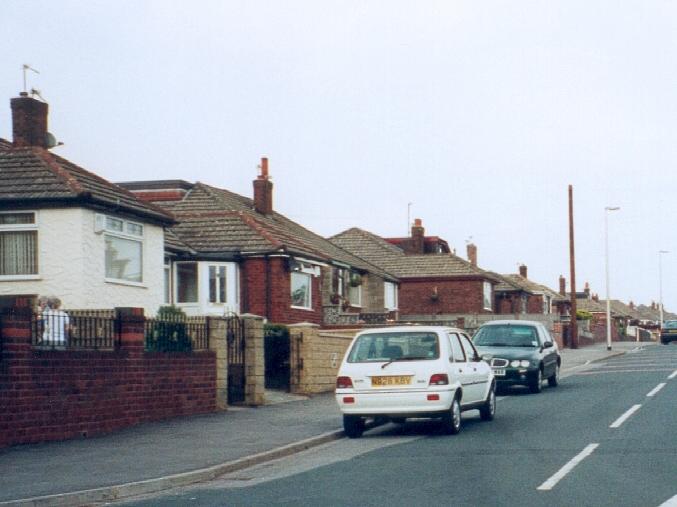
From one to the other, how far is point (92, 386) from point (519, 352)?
1091 cm

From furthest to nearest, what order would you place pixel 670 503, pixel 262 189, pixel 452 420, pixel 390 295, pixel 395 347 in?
pixel 390 295
pixel 262 189
pixel 395 347
pixel 452 420
pixel 670 503

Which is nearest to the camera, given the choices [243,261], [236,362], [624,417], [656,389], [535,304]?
[624,417]

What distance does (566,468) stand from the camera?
1208 cm

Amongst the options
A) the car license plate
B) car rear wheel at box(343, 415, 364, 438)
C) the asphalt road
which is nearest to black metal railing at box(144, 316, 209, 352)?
the asphalt road

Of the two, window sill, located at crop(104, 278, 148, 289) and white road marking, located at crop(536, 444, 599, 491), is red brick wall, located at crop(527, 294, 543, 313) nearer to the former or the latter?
window sill, located at crop(104, 278, 148, 289)

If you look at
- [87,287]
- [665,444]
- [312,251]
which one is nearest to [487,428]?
[665,444]

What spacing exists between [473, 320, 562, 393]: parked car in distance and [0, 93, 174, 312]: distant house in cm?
871

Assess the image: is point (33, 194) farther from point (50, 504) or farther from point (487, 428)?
point (50, 504)

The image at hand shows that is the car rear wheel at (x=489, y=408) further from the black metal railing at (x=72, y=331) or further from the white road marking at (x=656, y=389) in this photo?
the black metal railing at (x=72, y=331)

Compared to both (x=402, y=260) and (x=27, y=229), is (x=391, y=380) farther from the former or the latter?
(x=402, y=260)

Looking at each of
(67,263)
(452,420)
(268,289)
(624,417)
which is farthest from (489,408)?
(268,289)

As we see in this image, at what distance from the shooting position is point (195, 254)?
35.2m

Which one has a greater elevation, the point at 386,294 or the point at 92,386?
the point at 386,294

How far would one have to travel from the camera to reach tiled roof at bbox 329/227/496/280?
64812 millimetres
